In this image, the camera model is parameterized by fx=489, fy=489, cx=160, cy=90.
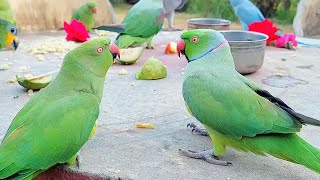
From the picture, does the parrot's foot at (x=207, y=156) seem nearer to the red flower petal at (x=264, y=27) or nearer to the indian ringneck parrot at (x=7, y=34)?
the indian ringneck parrot at (x=7, y=34)

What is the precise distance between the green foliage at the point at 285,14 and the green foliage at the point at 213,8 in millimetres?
805

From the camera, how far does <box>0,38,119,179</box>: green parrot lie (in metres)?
1.74

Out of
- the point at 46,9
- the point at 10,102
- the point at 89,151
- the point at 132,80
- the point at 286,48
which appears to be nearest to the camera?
the point at 89,151

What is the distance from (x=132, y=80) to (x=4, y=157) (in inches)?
64.5

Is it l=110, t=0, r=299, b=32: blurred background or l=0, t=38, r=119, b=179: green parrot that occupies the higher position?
l=0, t=38, r=119, b=179: green parrot

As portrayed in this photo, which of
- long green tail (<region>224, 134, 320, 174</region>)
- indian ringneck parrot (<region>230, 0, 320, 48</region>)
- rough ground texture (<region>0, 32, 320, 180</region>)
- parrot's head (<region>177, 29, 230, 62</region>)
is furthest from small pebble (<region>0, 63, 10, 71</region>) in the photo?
indian ringneck parrot (<region>230, 0, 320, 48</region>)

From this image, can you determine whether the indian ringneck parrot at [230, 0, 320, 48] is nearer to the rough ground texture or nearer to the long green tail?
the rough ground texture

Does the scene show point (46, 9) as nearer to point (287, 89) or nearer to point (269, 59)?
point (269, 59)

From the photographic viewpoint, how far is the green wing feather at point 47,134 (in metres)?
1.73

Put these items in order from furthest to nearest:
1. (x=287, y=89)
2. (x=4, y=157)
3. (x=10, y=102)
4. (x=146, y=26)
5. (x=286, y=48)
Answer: (x=286, y=48)
(x=146, y=26)
(x=287, y=89)
(x=10, y=102)
(x=4, y=157)

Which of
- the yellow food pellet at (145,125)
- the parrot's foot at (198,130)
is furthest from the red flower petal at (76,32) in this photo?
the parrot's foot at (198,130)

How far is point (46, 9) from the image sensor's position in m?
5.55

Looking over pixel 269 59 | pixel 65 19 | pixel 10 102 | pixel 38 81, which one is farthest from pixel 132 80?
pixel 65 19

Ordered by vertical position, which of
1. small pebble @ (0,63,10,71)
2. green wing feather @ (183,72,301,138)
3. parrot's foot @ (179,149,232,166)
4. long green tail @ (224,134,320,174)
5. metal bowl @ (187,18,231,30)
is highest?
green wing feather @ (183,72,301,138)
